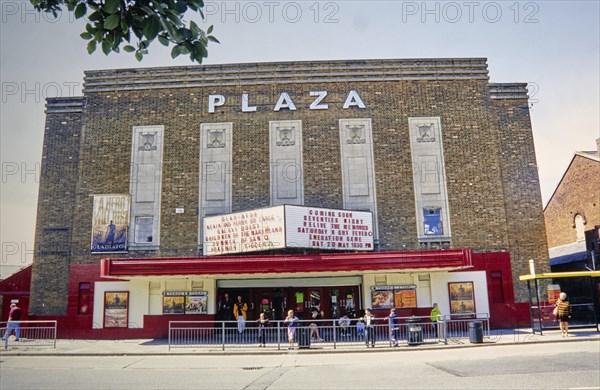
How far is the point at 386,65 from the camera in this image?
88.2ft

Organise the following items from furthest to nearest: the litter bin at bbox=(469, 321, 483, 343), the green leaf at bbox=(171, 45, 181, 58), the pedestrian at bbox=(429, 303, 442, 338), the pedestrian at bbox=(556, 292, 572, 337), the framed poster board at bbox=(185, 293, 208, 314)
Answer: the framed poster board at bbox=(185, 293, 208, 314)
the pedestrian at bbox=(429, 303, 442, 338)
the pedestrian at bbox=(556, 292, 572, 337)
the litter bin at bbox=(469, 321, 483, 343)
the green leaf at bbox=(171, 45, 181, 58)

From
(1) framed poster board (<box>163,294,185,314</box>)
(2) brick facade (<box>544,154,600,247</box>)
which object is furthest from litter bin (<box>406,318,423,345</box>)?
(2) brick facade (<box>544,154,600,247</box>)

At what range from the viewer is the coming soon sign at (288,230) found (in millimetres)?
22469

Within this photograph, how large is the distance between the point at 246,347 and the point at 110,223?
10.8 metres

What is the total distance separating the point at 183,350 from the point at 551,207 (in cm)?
2954

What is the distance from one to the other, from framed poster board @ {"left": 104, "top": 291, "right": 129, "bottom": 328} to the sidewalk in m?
2.70

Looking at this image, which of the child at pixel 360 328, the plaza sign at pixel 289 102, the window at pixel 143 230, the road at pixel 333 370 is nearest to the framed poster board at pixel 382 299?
the child at pixel 360 328

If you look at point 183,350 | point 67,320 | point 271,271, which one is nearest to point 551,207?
point 271,271

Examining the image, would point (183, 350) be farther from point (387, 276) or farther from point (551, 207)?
point (551, 207)

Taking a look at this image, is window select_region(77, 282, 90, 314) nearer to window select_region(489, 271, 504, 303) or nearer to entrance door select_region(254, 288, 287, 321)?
entrance door select_region(254, 288, 287, 321)

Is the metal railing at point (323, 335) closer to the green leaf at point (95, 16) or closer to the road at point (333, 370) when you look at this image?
the road at point (333, 370)

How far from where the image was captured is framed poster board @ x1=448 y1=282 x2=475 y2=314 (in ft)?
79.9

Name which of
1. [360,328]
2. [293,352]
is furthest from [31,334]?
[360,328]

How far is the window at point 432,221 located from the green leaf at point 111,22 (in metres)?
22.5
